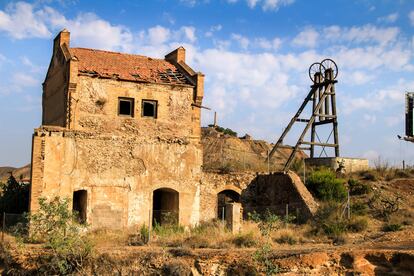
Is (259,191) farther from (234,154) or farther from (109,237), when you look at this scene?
(234,154)

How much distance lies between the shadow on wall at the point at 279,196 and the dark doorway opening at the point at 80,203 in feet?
25.1

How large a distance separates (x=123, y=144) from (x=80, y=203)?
319cm

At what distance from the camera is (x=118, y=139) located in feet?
79.5

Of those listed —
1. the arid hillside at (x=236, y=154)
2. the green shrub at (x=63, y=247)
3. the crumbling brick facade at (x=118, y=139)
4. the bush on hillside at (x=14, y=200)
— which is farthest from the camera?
the arid hillside at (x=236, y=154)

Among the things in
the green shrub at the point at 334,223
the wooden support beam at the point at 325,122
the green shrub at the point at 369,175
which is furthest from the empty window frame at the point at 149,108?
the green shrub at the point at 369,175

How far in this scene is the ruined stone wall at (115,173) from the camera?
73.0ft

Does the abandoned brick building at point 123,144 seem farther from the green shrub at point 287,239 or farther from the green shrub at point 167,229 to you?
the green shrub at point 287,239

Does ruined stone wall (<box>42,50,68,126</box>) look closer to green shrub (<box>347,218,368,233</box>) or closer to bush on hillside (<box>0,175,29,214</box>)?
bush on hillside (<box>0,175,29,214</box>)

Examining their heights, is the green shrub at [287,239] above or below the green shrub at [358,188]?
below

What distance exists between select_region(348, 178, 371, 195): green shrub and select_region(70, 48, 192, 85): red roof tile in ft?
30.7

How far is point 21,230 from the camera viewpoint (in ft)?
69.6

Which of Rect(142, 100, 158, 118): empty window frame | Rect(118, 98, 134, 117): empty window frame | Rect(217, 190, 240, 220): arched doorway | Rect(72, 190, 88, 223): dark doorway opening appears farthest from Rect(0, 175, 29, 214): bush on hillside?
Rect(217, 190, 240, 220): arched doorway

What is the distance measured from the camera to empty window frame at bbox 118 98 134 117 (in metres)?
24.9

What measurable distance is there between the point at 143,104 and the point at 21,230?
25.6 ft
